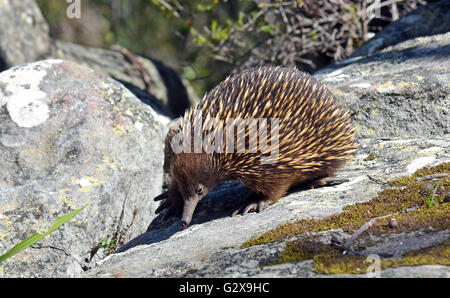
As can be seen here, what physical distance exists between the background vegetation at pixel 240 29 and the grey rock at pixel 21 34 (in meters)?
1.72

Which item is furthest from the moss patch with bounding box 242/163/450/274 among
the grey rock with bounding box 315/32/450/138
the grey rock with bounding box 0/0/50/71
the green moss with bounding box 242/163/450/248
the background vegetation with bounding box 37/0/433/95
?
the grey rock with bounding box 0/0/50/71

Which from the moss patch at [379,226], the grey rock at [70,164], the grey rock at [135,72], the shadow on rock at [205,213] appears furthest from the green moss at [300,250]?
the grey rock at [135,72]

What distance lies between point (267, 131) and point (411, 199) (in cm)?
98

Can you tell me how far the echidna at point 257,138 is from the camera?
3.25 metres

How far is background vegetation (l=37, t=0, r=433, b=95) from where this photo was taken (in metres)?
6.80

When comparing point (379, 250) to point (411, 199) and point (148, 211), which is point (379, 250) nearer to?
point (411, 199)

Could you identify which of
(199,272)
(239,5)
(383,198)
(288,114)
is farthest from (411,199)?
(239,5)

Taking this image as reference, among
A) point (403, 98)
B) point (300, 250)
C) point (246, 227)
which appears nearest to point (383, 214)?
point (300, 250)

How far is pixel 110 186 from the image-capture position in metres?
3.69

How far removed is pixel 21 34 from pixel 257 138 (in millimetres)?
4545

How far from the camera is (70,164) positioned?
3.74m

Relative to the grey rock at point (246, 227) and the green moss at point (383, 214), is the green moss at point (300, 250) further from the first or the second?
the green moss at point (383, 214)

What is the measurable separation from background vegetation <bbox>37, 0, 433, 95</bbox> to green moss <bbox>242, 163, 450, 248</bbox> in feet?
13.1

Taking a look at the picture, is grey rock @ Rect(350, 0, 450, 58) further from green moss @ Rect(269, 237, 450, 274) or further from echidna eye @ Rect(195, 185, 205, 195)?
green moss @ Rect(269, 237, 450, 274)
